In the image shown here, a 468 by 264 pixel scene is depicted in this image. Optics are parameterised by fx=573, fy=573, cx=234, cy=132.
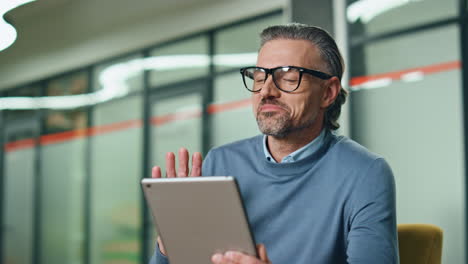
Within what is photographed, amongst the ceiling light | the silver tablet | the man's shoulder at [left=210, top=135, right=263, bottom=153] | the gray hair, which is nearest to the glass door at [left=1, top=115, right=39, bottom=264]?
the ceiling light

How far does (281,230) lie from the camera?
1490 mm

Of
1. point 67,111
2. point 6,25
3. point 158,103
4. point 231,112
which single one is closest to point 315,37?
point 6,25

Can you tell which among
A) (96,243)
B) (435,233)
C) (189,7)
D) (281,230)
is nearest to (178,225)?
(281,230)

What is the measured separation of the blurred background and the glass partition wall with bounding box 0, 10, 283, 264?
0.05 ft

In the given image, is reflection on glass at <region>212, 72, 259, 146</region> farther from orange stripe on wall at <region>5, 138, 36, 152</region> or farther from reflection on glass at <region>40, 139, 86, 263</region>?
orange stripe on wall at <region>5, 138, 36, 152</region>

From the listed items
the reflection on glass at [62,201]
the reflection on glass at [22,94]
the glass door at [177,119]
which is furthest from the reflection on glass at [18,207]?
the glass door at [177,119]

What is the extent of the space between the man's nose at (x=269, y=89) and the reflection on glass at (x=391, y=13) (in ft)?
9.44

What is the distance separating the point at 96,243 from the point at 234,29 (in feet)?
10.4

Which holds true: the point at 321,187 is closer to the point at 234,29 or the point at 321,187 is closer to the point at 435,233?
the point at 435,233

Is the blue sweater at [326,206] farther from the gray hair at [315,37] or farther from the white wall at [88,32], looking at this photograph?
the white wall at [88,32]

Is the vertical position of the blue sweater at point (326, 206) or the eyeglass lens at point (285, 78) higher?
the eyeglass lens at point (285, 78)

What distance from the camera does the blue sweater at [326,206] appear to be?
4.44 feet

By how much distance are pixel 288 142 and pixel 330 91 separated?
8.3 inches

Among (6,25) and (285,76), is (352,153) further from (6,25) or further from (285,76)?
(6,25)
